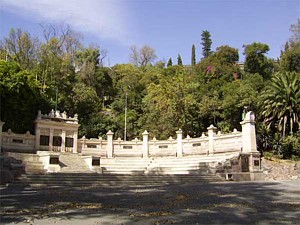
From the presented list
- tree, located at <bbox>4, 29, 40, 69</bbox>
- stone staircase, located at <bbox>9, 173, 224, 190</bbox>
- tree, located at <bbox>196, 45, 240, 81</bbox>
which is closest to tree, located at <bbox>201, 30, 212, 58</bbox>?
tree, located at <bbox>196, 45, 240, 81</bbox>

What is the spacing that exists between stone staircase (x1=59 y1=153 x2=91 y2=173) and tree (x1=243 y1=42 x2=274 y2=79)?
31.9m

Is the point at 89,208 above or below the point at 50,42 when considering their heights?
below

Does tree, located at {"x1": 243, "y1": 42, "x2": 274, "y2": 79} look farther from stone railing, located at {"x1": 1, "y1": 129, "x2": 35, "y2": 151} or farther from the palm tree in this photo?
stone railing, located at {"x1": 1, "y1": 129, "x2": 35, "y2": 151}

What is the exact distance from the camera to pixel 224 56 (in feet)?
180

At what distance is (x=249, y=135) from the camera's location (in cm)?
2492

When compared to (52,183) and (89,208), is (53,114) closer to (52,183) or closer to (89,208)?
(52,183)

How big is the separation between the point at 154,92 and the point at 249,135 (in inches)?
769

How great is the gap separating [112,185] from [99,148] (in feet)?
49.8

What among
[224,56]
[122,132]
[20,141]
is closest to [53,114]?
[20,141]

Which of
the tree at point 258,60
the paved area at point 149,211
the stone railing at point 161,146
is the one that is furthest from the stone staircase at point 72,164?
the tree at point 258,60

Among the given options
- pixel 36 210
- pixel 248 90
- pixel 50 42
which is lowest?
pixel 36 210

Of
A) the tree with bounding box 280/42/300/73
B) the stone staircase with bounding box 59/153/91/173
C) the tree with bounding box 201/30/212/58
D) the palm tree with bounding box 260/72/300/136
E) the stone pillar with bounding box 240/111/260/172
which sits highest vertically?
the tree with bounding box 201/30/212/58

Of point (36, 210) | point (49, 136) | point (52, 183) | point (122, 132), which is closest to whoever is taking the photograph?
point (36, 210)

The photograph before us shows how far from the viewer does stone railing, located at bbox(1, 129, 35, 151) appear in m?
28.0
